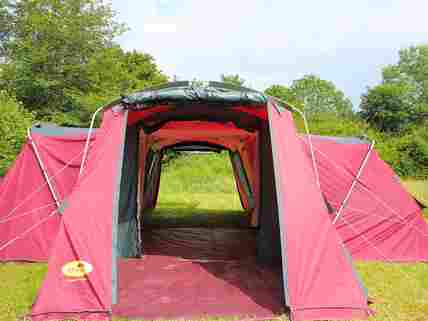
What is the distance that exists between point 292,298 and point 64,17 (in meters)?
15.3

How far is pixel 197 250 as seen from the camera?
5.40 metres

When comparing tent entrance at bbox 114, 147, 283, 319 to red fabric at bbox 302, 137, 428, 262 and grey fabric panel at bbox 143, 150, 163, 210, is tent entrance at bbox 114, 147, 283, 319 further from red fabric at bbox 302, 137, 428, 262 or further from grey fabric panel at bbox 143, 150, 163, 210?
red fabric at bbox 302, 137, 428, 262

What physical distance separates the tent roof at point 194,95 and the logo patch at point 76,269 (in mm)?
1527

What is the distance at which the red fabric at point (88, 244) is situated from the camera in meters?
3.14

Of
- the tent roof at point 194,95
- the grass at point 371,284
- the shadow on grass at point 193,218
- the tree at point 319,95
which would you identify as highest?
the tree at point 319,95

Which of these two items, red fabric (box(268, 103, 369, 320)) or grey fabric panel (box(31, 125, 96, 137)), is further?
grey fabric panel (box(31, 125, 96, 137))

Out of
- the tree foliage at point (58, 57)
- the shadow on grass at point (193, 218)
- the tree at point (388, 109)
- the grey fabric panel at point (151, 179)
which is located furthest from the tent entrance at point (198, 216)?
the tree at point (388, 109)

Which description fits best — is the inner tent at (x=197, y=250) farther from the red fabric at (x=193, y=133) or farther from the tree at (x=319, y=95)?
the tree at (x=319, y=95)

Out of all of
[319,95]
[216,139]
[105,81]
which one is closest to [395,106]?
[319,95]

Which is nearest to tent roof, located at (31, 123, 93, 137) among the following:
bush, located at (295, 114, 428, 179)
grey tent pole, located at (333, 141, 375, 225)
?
grey tent pole, located at (333, 141, 375, 225)

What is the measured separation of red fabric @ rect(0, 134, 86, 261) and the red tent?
13 mm

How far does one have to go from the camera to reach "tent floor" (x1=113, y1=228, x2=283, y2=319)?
3307mm

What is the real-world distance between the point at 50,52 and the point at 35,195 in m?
11.7

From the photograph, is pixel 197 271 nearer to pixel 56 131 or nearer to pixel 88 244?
pixel 88 244
